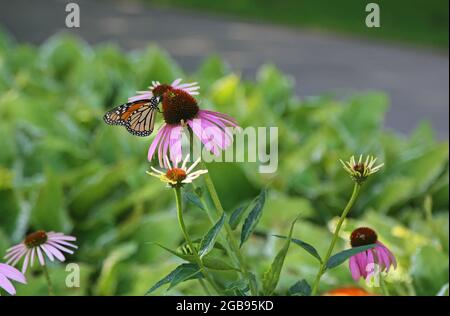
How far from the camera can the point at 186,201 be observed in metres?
1.72

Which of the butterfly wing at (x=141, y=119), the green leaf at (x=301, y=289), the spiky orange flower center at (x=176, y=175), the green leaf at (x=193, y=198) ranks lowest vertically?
the green leaf at (x=301, y=289)

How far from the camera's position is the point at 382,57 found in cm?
1053

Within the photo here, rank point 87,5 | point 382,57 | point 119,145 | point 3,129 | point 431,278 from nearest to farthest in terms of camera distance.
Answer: point 431,278 → point 3,129 → point 119,145 → point 382,57 → point 87,5

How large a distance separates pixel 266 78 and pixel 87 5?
8.87 metres

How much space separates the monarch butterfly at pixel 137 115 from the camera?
94 centimetres

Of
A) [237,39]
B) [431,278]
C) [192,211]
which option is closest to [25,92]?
[192,211]

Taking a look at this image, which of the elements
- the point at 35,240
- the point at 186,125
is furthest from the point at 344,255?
the point at 35,240

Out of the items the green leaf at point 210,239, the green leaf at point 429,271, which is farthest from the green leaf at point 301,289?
the green leaf at point 429,271

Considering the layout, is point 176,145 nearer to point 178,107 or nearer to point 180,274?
point 178,107

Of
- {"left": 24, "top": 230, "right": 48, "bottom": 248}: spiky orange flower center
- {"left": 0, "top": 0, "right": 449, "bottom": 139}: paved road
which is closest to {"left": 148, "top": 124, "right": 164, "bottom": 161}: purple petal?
{"left": 24, "top": 230, "right": 48, "bottom": 248}: spiky orange flower center

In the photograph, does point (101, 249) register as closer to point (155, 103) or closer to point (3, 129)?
point (3, 129)

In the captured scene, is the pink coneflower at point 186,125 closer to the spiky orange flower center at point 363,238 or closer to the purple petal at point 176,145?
the purple petal at point 176,145

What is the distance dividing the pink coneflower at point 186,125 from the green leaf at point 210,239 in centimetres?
8

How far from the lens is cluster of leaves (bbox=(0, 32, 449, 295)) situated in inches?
78.3
